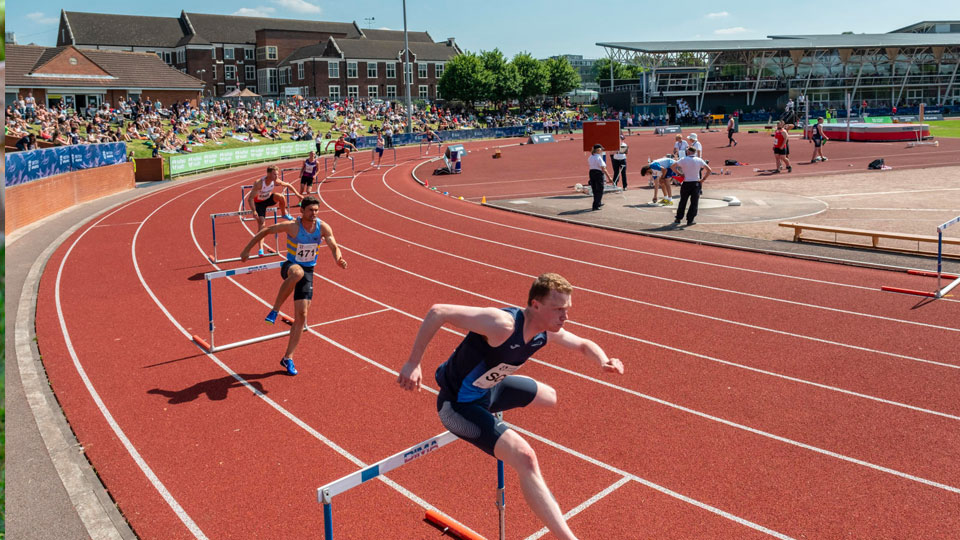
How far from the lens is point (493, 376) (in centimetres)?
464

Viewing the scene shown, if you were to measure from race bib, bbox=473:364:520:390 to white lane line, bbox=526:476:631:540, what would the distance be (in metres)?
1.62

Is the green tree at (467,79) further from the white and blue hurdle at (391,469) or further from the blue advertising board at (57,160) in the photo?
the white and blue hurdle at (391,469)

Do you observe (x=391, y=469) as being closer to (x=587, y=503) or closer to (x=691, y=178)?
(x=587, y=503)

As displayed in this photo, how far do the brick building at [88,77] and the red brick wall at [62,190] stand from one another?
18418 millimetres

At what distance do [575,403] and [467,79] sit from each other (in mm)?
82246

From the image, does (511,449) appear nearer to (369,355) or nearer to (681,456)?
(681,456)

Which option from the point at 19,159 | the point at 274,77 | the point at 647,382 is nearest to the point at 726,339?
the point at 647,382

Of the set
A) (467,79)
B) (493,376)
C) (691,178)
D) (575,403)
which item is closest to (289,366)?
(575,403)

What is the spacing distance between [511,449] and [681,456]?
309 cm

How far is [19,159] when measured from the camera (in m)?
21.2

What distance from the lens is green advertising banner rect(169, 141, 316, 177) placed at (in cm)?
3528

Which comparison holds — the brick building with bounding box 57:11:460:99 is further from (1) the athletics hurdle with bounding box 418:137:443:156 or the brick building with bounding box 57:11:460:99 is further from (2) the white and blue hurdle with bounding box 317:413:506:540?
(2) the white and blue hurdle with bounding box 317:413:506:540

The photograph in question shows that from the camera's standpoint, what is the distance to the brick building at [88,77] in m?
45.9

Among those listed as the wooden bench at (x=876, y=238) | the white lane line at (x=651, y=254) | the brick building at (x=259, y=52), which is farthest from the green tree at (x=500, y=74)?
the wooden bench at (x=876, y=238)
